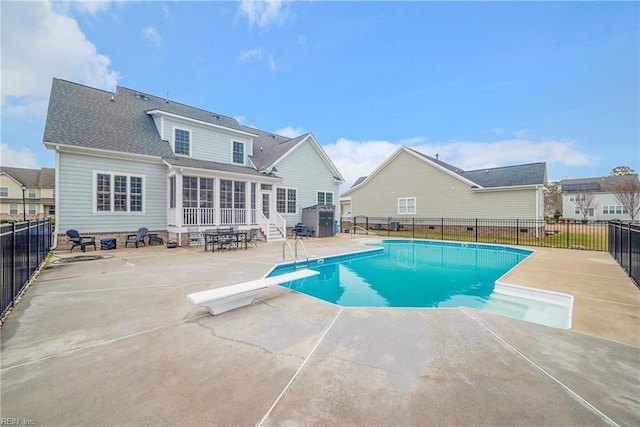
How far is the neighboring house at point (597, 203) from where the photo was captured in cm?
3888

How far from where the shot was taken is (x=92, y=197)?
12.1m

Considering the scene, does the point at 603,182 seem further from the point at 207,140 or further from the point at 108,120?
the point at 108,120

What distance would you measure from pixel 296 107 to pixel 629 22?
21305 millimetres

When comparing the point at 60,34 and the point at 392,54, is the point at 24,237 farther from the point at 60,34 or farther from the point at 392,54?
the point at 392,54

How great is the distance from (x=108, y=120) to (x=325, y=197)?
14601mm

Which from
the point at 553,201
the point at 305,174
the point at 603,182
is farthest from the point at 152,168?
the point at 603,182

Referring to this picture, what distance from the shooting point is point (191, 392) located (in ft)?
8.27

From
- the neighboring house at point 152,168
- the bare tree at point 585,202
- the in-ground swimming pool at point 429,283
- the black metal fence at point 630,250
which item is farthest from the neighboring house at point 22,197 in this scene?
the bare tree at point 585,202

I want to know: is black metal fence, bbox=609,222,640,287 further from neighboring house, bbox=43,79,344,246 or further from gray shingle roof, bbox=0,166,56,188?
gray shingle roof, bbox=0,166,56,188

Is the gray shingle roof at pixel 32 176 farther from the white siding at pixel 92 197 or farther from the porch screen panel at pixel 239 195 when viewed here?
the porch screen panel at pixel 239 195

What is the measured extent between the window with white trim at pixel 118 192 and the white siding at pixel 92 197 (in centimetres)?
19

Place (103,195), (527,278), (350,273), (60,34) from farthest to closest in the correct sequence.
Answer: (103,195) < (60,34) < (350,273) < (527,278)

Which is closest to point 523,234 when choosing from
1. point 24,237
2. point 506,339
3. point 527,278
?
point 527,278

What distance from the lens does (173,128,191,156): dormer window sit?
15423 mm
